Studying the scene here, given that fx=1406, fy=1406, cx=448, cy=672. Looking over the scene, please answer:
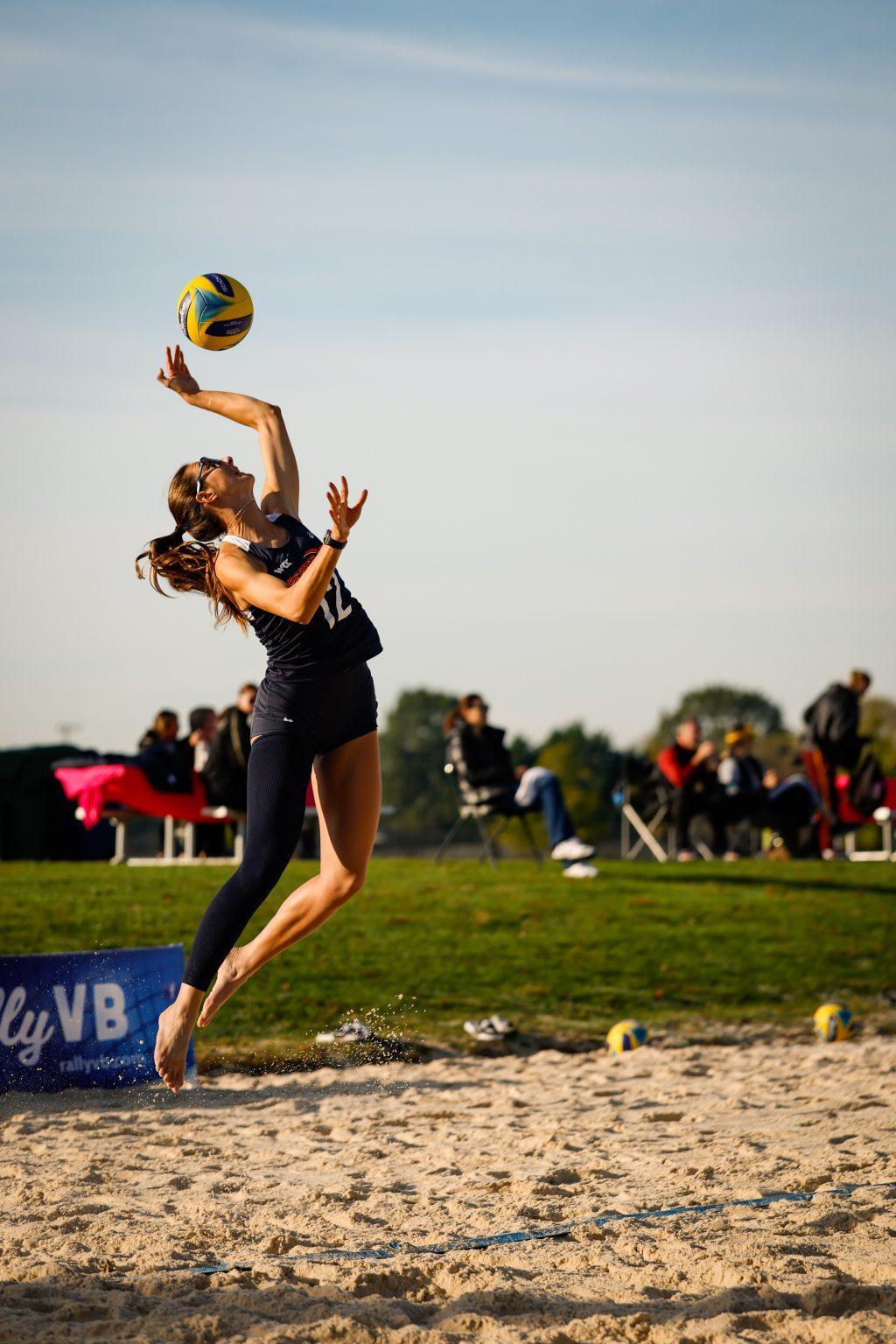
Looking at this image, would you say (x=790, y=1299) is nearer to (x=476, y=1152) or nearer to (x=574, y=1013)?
(x=476, y=1152)

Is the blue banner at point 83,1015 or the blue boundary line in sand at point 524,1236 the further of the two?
the blue banner at point 83,1015

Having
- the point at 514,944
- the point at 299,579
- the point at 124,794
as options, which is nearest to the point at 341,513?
the point at 299,579

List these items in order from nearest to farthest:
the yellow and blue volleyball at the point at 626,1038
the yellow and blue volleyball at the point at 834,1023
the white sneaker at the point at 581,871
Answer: the yellow and blue volleyball at the point at 626,1038 < the yellow and blue volleyball at the point at 834,1023 < the white sneaker at the point at 581,871

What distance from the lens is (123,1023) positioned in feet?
25.9

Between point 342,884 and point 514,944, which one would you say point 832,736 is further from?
point 342,884

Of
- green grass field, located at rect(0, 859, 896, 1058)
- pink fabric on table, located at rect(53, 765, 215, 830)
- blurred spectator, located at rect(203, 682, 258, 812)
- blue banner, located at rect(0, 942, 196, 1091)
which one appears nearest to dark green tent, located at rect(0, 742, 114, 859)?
pink fabric on table, located at rect(53, 765, 215, 830)

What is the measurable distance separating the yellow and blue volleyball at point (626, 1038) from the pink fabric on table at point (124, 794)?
20.4ft

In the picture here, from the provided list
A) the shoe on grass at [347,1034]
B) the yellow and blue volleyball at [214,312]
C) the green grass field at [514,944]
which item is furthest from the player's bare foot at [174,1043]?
the shoe on grass at [347,1034]

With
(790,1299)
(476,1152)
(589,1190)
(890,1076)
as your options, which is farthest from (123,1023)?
(790,1299)

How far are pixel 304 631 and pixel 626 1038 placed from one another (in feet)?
16.7

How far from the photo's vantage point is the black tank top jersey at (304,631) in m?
4.99

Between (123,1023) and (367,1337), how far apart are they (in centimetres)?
469

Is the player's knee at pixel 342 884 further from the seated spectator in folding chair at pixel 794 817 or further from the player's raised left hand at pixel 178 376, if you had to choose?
the seated spectator in folding chair at pixel 794 817

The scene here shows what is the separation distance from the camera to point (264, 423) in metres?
5.55
